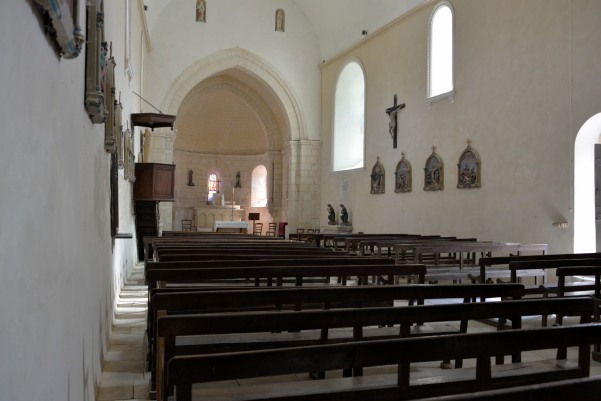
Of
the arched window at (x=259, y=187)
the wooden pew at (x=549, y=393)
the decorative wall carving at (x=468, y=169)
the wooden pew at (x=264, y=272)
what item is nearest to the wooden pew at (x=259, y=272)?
the wooden pew at (x=264, y=272)

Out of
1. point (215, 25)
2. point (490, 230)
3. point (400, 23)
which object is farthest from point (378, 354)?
point (215, 25)

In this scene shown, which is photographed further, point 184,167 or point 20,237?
point 184,167

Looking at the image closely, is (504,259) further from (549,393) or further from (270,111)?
(270,111)

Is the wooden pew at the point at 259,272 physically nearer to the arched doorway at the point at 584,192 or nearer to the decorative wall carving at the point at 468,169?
the arched doorway at the point at 584,192

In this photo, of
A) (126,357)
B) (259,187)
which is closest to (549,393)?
(126,357)

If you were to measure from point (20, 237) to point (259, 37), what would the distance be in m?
18.4

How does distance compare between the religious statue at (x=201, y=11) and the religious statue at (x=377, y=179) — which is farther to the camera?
the religious statue at (x=201, y=11)

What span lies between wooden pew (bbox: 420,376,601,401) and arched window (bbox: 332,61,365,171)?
652 inches

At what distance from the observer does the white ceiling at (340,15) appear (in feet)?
51.4

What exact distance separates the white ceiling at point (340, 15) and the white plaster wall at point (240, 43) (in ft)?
1.00

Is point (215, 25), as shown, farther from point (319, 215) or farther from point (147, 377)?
point (147, 377)

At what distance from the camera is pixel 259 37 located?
62.3 ft

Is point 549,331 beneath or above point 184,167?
beneath

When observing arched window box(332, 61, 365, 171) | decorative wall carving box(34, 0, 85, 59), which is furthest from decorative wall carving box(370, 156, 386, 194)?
decorative wall carving box(34, 0, 85, 59)
